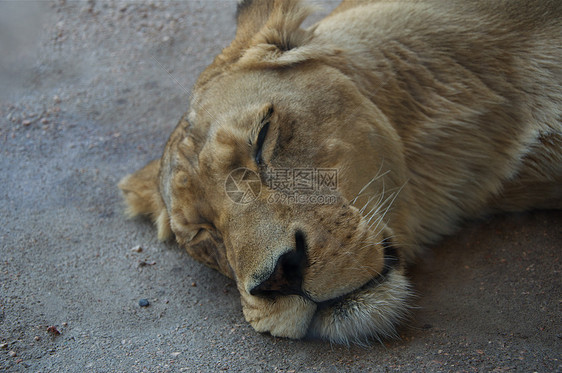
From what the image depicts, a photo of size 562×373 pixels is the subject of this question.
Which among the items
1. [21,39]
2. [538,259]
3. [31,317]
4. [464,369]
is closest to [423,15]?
[538,259]

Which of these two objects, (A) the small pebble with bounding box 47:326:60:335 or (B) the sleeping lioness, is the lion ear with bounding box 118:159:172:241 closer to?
(B) the sleeping lioness

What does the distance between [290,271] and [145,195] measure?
4.13 feet

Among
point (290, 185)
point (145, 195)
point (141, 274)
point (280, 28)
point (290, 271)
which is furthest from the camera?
point (145, 195)

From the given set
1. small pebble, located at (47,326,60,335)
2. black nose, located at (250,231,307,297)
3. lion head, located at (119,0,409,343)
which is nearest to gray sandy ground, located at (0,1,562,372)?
small pebble, located at (47,326,60,335)

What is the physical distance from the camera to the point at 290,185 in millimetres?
2064

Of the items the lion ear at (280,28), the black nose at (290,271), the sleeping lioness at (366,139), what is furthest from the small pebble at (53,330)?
the lion ear at (280,28)

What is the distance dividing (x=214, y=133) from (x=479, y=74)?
1103 mm

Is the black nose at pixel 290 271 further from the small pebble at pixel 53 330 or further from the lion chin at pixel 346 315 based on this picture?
the small pebble at pixel 53 330

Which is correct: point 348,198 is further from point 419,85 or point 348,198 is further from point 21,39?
point 21,39

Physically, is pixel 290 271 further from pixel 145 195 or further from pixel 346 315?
pixel 145 195

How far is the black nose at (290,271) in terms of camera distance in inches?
74.3

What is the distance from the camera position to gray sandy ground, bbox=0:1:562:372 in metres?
2.01

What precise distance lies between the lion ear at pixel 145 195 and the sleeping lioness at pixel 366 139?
22cm

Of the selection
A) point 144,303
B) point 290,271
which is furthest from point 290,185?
point 144,303
